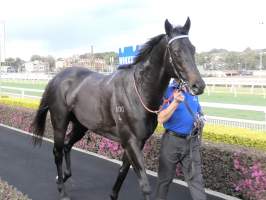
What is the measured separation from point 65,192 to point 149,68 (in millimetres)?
2254

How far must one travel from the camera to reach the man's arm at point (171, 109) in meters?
3.93

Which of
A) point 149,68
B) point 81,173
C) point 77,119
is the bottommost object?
point 81,173

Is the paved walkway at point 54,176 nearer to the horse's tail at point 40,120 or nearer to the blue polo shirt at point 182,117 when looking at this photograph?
the horse's tail at point 40,120

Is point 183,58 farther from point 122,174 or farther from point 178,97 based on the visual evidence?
point 122,174

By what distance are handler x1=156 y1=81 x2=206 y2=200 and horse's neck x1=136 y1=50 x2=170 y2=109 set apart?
10cm

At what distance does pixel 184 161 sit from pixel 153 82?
0.85 m

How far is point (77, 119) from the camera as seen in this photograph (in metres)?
5.59

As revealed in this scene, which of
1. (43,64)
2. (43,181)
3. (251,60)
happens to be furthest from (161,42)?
(43,64)

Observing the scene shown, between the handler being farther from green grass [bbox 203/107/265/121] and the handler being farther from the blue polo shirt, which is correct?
green grass [bbox 203/107/265/121]

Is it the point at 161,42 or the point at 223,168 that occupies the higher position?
the point at 161,42

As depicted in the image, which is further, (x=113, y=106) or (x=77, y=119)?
(x=77, y=119)

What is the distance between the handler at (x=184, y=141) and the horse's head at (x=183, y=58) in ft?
1.20

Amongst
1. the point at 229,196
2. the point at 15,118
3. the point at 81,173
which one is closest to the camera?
the point at 229,196

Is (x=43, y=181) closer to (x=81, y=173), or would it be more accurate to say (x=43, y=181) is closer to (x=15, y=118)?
(x=81, y=173)
